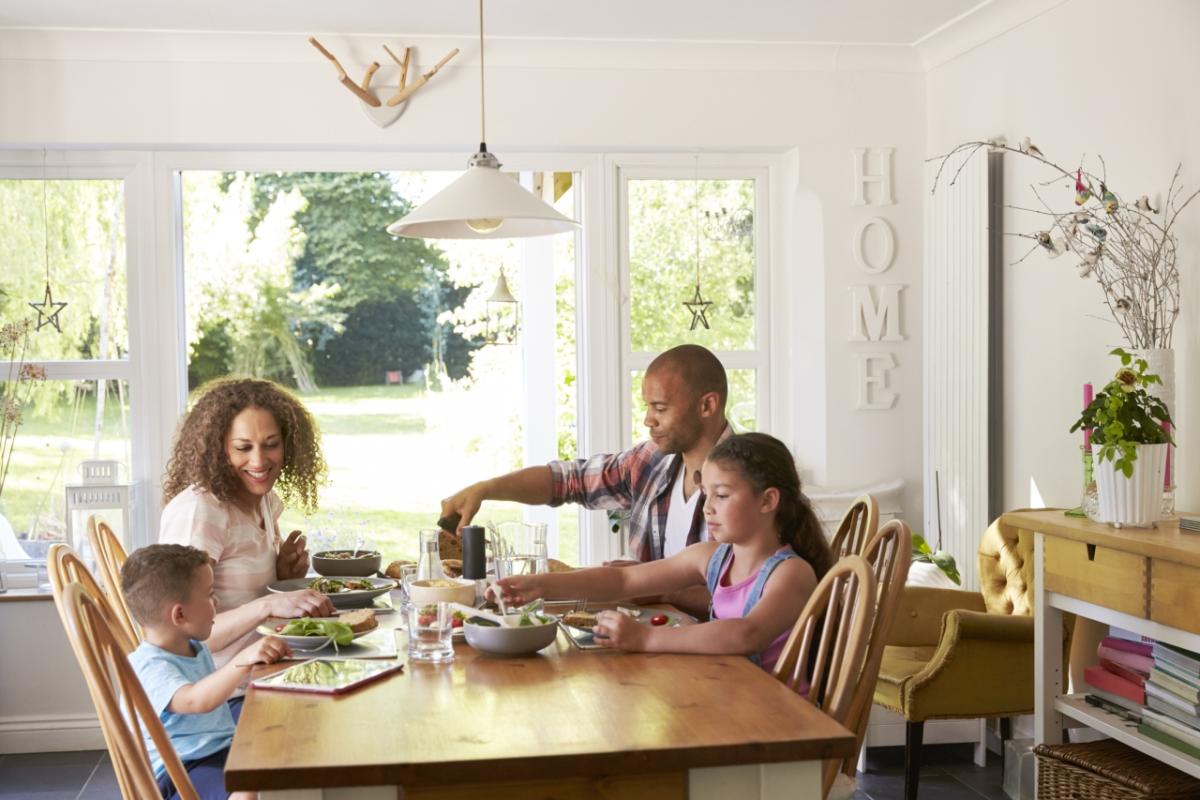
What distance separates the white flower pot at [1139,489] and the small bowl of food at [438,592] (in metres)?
1.50

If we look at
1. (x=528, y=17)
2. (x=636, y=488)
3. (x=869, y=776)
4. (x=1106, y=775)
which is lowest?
(x=869, y=776)

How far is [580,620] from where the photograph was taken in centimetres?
234

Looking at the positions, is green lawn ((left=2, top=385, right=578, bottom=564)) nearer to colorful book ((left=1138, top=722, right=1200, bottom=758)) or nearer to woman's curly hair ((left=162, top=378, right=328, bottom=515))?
woman's curly hair ((left=162, top=378, right=328, bottom=515))

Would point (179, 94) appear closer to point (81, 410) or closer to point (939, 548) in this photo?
point (81, 410)

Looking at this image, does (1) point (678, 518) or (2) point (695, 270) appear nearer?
(1) point (678, 518)

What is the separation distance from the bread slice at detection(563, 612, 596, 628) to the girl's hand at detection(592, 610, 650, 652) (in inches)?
5.0

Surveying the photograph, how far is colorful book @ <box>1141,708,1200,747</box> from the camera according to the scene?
268cm

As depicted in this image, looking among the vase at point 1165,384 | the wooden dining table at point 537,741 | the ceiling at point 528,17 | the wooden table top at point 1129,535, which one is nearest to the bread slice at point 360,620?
the wooden dining table at point 537,741

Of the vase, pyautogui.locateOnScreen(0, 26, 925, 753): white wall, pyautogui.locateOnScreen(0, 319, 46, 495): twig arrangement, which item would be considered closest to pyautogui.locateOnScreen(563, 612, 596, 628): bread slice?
the vase

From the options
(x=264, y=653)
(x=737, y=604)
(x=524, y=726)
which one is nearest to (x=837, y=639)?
(x=737, y=604)

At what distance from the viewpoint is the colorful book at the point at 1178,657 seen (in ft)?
8.81

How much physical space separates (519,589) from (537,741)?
82 cm

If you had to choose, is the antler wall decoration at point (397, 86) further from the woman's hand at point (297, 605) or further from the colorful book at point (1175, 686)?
the colorful book at point (1175, 686)

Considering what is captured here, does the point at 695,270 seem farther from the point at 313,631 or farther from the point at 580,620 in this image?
the point at 313,631
